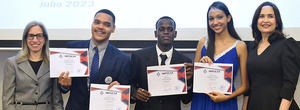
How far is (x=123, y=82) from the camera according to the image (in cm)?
233

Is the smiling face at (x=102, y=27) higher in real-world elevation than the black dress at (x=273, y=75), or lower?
higher

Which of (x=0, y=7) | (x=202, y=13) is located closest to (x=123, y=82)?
(x=202, y=13)

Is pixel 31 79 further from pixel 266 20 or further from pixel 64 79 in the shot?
pixel 266 20

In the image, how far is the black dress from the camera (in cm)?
197

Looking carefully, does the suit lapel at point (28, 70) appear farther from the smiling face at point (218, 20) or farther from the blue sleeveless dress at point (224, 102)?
the smiling face at point (218, 20)

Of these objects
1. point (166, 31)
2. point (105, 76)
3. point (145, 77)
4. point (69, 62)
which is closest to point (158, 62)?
point (145, 77)

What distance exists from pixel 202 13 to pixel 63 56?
56.7 inches

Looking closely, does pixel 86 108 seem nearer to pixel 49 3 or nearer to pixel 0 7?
pixel 49 3

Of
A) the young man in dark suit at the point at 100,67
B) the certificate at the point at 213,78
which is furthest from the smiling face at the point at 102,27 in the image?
the certificate at the point at 213,78

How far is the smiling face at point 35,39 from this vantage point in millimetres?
2287

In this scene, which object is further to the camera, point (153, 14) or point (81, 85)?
point (153, 14)

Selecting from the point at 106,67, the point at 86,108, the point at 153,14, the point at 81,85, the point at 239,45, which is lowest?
the point at 86,108

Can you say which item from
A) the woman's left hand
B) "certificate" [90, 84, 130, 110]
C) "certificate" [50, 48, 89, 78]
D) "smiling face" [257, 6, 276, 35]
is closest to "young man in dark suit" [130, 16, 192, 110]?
"certificate" [90, 84, 130, 110]

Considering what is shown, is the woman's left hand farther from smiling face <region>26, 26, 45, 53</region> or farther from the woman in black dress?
smiling face <region>26, 26, 45, 53</region>
